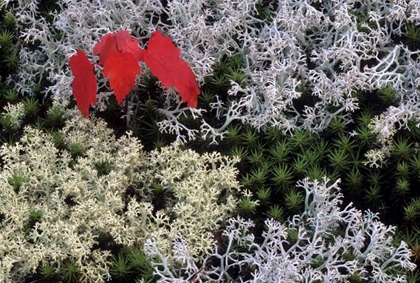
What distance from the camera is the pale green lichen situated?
6.40 ft

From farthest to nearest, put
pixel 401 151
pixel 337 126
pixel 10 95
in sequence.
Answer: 1. pixel 10 95
2. pixel 337 126
3. pixel 401 151

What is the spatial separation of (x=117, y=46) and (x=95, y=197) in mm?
566

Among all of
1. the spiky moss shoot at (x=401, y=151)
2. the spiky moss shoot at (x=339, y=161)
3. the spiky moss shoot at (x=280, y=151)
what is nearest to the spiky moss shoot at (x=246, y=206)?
the spiky moss shoot at (x=280, y=151)

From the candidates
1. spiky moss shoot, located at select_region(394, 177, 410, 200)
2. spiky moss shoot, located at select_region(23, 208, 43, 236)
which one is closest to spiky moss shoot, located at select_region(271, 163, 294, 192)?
spiky moss shoot, located at select_region(394, 177, 410, 200)

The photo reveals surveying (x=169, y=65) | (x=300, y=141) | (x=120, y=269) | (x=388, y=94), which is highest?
(x=169, y=65)

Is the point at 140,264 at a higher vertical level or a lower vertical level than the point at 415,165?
lower

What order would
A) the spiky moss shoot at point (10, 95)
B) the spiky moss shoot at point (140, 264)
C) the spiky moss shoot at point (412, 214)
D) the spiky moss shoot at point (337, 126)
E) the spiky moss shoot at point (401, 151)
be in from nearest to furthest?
the spiky moss shoot at point (140, 264) → the spiky moss shoot at point (412, 214) → the spiky moss shoot at point (401, 151) → the spiky moss shoot at point (337, 126) → the spiky moss shoot at point (10, 95)

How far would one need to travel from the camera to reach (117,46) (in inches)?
87.9

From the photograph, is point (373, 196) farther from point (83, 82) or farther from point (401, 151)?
point (83, 82)

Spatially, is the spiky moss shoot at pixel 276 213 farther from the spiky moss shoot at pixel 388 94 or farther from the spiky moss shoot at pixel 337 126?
the spiky moss shoot at pixel 388 94

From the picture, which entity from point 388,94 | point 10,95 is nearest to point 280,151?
point 388,94

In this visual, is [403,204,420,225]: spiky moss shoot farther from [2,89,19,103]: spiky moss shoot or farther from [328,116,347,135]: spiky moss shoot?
[2,89,19,103]: spiky moss shoot

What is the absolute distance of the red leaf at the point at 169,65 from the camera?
7.32 ft

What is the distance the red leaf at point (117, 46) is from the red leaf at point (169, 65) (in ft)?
0.13
